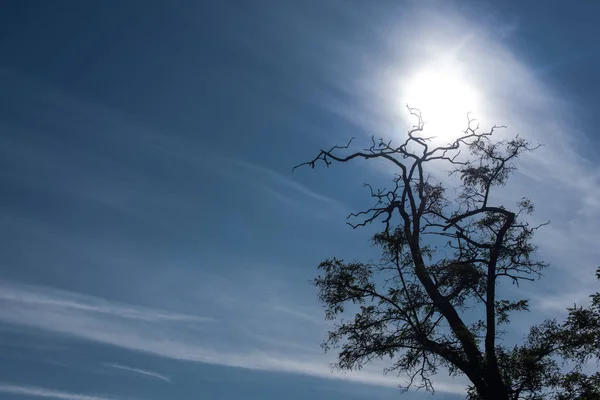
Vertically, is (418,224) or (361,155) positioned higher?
(361,155)

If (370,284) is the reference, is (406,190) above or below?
above

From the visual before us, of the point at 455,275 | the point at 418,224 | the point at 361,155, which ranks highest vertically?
the point at 361,155

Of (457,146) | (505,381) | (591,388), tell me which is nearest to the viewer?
(591,388)

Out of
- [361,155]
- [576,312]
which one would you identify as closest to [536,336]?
[576,312]

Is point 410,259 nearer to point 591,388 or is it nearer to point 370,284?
point 370,284

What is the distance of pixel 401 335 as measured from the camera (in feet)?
70.2

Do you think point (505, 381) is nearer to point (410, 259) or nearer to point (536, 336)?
point (536, 336)

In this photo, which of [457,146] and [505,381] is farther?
[457,146]

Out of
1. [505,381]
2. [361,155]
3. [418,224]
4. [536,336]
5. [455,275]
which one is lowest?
[505,381]

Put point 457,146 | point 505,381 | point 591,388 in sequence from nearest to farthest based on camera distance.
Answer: point 591,388, point 505,381, point 457,146

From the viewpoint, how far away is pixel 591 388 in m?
19.6

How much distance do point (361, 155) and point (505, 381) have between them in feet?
32.4

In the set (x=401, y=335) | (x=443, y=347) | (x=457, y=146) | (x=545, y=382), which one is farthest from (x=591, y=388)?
(x=457, y=146)

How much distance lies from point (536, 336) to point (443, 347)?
4365 millimetres
